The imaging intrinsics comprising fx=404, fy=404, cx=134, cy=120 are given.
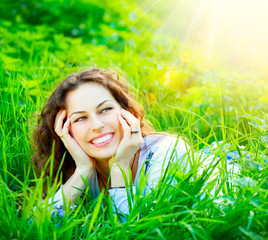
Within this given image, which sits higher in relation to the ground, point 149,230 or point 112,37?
point 112,37

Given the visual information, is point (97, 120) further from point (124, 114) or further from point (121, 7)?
point (121, 7)

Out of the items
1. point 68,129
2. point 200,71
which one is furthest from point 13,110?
point 200,71

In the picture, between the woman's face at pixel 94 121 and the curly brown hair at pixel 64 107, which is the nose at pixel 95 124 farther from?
the curly brown hair at pixel 64 107

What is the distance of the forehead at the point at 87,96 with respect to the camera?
245cm

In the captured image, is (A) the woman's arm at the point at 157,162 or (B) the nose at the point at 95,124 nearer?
(A) the woman's arm at the point at 157,162

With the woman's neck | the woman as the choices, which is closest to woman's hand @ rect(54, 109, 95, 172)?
the woman

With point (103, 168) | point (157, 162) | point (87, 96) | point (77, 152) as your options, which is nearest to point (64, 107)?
point (87, 96)

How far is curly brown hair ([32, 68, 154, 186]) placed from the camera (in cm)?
260

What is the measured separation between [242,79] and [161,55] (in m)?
0.99

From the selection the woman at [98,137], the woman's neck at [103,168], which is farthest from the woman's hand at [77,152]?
the woman's neck at [103,168]

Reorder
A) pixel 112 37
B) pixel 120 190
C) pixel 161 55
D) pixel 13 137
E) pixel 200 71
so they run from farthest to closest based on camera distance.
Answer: pixel 112 37 → pixel 161 55 → pixel 200 71 → pixel 13 137 → pixel 120 190

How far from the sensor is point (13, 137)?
112 inches

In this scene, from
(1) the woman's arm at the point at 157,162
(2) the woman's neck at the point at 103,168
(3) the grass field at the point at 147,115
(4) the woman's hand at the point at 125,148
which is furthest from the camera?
(2) the woman's neck at the point at 103,168

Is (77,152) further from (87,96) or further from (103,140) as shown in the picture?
(87,96)
